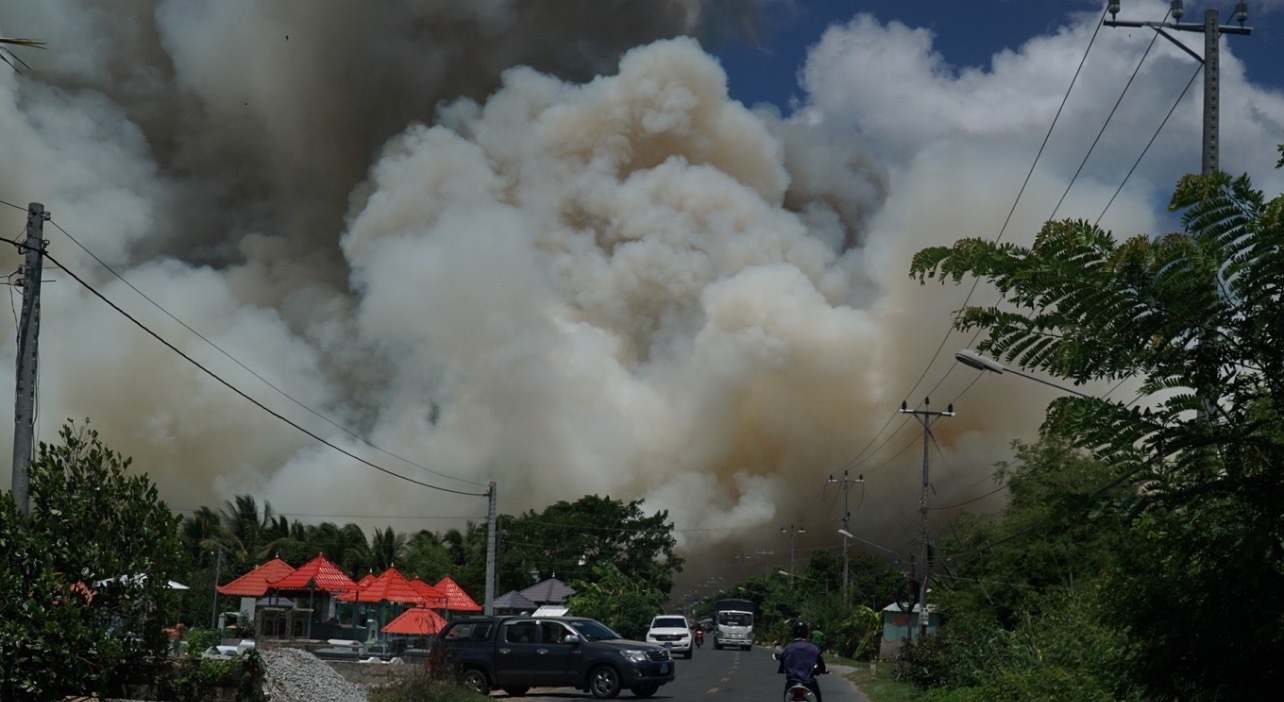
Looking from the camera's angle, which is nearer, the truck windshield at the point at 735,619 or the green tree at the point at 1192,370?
the green tree at the point at 1192,370

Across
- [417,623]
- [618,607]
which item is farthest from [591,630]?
[618,607]

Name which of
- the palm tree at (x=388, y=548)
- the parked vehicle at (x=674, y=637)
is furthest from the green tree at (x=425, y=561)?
the parked vehicle at (x=674, y=637)

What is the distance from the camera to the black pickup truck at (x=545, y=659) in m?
26.9

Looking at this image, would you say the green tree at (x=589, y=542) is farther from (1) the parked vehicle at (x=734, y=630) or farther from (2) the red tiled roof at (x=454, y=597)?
(2) the red tiled roof at (x=454, y=597)

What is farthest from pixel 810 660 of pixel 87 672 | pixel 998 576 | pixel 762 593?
pixel 762 593

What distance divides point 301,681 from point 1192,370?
44.0 feet

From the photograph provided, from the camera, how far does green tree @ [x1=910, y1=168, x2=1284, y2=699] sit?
26.0 ft

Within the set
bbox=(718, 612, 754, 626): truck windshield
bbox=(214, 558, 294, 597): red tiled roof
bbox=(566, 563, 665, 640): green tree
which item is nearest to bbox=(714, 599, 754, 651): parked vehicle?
bbox=(718, 612, 754, 626): truck windshield

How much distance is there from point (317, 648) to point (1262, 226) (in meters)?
34.6

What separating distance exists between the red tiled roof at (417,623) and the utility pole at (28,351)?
19.2 m

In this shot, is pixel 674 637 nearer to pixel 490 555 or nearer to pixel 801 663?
pixel 490 555

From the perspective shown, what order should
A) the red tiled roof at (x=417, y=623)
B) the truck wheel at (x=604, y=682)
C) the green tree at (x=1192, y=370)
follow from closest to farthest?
the green tree at (x=1192, y=370), the truck wheel at (x=604, y=682), the red tiled roof at (x=417, y=623)

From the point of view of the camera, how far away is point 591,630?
2853cm

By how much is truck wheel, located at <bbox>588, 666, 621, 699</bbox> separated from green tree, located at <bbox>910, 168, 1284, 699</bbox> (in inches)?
734
